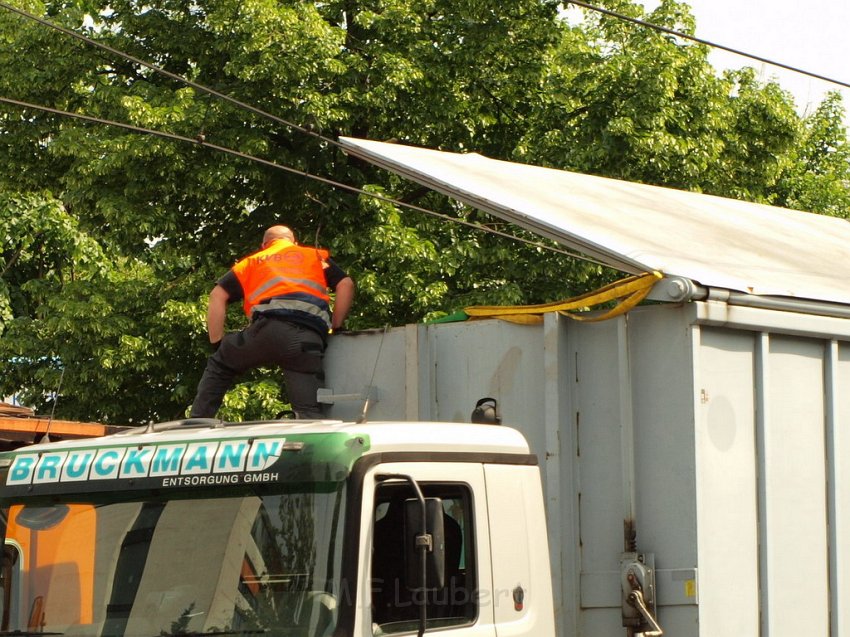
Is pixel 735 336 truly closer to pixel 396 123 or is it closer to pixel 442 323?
pixel 442 323

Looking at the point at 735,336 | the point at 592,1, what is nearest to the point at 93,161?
the point at 592,1

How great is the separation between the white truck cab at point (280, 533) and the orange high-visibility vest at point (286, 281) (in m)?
1.56

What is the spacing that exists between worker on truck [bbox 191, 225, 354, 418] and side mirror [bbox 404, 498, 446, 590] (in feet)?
7.12

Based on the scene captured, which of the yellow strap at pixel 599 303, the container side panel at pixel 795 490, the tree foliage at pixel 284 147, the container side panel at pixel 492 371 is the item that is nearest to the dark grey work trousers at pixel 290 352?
the container side panel at pixel 492 371

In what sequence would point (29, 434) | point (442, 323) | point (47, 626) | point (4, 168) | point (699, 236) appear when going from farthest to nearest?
point (4, 168), point (29, 434), point (699, 236), point (442, 323), point (47, 626)

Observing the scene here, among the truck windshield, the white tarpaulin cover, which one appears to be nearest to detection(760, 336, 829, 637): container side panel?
the white tarpaulin cover

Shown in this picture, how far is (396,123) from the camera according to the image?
18.5 metres

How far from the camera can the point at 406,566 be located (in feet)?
14.2

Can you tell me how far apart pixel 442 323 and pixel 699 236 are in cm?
153

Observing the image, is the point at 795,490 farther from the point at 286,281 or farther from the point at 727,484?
the point at 286,281

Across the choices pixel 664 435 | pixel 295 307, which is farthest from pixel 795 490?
pixel 295 307

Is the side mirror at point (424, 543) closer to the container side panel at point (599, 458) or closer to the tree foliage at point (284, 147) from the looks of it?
the container side panel at point (599, 458)

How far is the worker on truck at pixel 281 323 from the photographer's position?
21.5 ft

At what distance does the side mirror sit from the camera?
427cm
